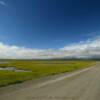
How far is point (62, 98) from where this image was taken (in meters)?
11.3

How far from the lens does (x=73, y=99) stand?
1081 centimetres

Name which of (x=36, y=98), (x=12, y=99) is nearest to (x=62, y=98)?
(x=36, y=98)

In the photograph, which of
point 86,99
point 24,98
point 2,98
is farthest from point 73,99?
point 2,98

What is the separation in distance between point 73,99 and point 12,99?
3.24 m

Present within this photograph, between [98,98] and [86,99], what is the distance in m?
0.86

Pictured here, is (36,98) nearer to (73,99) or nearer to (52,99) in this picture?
(52,99)

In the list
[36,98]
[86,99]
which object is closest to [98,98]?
[86,99]

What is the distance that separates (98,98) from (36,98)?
3422 mm

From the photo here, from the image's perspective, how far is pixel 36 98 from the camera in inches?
440

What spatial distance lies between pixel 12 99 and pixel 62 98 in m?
2.72

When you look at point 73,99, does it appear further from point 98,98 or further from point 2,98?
point 2,98

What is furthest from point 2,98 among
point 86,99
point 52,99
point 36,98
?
point 86,99

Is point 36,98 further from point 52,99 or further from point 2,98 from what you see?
point 2,98

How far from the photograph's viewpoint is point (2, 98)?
446 inches
